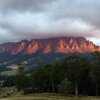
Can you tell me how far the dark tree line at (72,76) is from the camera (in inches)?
6112

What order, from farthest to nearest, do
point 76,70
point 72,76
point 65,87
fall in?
point 72,76 → point 76,70 → point 65,87

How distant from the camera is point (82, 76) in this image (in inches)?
6565

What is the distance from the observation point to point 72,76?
16600cm

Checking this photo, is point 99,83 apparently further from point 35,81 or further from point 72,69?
point 35,81

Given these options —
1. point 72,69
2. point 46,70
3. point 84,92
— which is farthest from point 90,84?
point 46,70

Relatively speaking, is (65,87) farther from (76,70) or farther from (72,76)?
(72,76)

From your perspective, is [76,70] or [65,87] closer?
[65,87]

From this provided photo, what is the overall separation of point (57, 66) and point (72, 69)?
13.9m

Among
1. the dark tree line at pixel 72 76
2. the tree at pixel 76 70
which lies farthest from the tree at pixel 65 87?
the tree at pixel 76 70

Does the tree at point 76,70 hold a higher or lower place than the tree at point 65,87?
higher

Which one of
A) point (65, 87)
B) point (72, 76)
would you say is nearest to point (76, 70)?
point (72, 76)

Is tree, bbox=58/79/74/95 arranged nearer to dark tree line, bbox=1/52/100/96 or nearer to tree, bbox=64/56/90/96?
dark tree line, bbox=1/52/100/96

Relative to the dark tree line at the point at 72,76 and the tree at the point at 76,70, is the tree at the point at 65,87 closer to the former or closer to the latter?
the dark tree line at the point at 72,76

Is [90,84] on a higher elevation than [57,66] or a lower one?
lower
